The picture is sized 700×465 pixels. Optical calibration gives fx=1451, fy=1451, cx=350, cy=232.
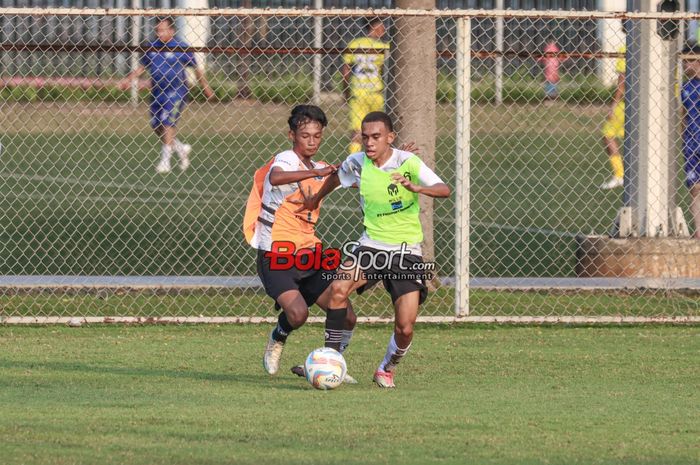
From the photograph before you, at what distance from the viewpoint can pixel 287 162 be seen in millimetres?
8336

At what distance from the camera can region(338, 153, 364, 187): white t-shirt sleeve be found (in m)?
8.13

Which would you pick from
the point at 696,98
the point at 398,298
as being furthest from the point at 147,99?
the point at 398,298

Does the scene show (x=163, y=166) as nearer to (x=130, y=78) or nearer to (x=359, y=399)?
(x=130, y=78)

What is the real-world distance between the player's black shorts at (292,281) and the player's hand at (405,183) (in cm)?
94

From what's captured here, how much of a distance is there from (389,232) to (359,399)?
995 millimetres

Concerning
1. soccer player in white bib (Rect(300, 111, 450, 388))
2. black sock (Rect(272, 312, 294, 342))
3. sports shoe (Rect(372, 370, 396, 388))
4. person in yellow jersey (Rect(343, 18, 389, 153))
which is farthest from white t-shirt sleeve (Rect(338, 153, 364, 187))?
person in yellow jersey (Rect(343, 18, 389, 153))

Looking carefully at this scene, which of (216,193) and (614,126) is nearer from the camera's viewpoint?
(614,126)

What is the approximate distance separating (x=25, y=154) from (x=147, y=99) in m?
3.47

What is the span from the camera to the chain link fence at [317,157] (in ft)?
Result: 36.8

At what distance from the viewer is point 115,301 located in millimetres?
11344

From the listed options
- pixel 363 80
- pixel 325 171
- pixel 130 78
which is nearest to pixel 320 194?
pixel 325 171

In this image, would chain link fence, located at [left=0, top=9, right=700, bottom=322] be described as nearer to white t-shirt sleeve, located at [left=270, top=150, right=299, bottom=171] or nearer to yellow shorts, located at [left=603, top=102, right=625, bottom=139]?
yellow shorts, located at [left=603, top=102, right=625, bottom=139]

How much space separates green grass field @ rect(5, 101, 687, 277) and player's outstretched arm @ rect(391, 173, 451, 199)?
530 cm

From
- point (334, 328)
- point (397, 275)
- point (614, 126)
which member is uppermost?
point (397, 275)
